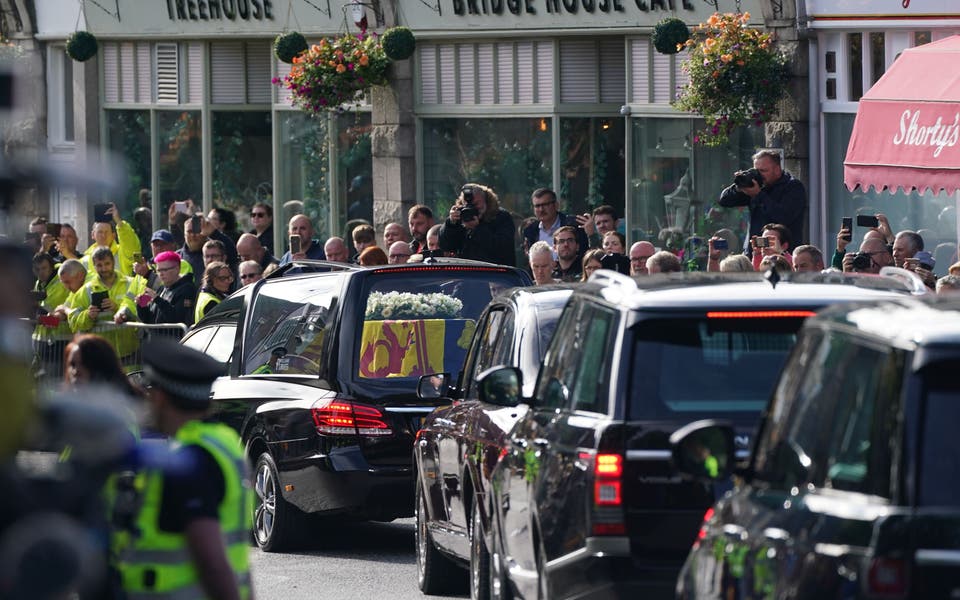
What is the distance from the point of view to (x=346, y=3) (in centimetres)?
2350

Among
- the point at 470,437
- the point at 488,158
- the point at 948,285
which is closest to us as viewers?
the point at 470,437

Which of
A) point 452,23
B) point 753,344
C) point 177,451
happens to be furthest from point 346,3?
point 177,451

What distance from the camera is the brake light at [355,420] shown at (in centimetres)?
1112

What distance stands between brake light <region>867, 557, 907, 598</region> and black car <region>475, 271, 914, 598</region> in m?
2.16

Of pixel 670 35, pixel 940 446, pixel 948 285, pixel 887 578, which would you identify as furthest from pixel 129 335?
pixel 887 578

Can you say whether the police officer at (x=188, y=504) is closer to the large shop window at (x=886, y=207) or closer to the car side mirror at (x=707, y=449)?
the car side mirror at (x=707, y=449)

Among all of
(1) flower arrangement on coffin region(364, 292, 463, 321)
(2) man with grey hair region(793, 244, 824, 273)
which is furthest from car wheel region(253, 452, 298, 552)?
(2) man with grey hair region(793, 244, 824, 273)

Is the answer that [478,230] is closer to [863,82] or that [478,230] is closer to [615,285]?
[863,82]

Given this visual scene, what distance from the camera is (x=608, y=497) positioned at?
21.5ft

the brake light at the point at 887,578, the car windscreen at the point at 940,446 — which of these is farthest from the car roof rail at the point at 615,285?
the brake light at the point at 887,578

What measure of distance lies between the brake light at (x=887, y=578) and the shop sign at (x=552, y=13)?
50.5 ft

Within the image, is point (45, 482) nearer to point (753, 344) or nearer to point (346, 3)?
point (753, 344)

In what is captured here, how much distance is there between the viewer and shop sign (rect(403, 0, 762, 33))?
785 inches

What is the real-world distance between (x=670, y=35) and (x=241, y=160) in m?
8.73
